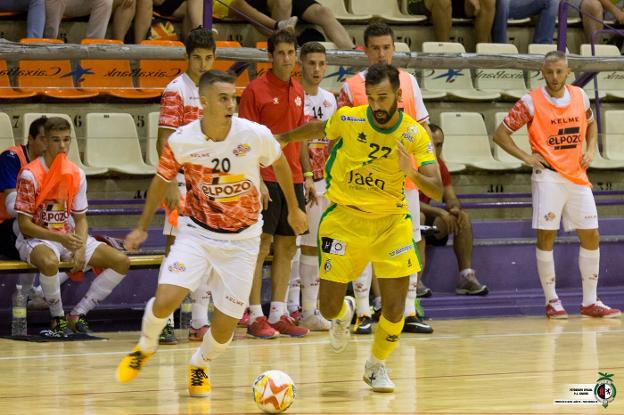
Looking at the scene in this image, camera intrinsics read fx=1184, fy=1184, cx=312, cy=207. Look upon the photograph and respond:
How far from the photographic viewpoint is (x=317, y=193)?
1027 cm

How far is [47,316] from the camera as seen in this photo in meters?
10.5

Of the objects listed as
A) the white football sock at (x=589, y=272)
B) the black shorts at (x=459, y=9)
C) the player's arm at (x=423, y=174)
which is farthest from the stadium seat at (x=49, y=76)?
the black shorts at (x=459, y=9)

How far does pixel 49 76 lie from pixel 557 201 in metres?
4.86

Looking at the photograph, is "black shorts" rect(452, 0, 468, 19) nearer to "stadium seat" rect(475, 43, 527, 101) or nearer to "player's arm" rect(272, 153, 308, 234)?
"stadium seat" rect(475, 43, 527, 101)

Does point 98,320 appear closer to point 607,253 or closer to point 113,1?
point 113,1

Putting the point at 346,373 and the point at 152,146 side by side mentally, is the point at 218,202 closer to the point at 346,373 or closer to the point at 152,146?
the point at 346,373

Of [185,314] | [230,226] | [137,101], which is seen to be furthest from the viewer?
[137,101]

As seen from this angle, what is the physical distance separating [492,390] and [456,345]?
229cm

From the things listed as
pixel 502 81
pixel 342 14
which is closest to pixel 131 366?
pixel 502 81

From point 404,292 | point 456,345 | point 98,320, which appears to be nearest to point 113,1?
Answer: point 98,320

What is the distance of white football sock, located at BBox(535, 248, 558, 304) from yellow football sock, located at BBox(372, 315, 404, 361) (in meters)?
4.35

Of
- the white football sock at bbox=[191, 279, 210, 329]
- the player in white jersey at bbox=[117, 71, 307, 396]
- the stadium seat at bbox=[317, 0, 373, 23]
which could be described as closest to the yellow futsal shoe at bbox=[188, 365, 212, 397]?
the player in white jersey at bbox=[117, 71, 307, 396]

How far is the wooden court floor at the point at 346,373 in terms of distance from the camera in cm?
661

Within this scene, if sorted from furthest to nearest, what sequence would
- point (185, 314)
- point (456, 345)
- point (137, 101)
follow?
point (137, 101) → point (185, 314) → point (456, 345)
